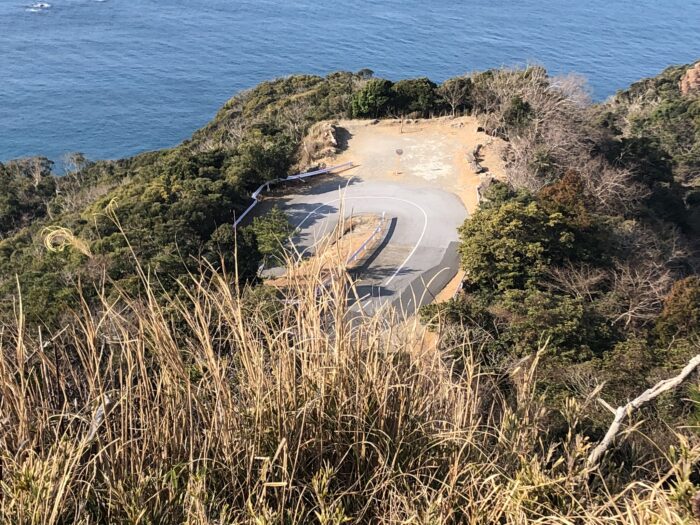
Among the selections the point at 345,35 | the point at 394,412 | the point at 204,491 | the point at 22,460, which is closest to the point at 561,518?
the point at 394,412

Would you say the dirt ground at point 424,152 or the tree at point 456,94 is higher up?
the tree at point 456,94

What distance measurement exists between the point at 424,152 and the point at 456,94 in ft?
15.6

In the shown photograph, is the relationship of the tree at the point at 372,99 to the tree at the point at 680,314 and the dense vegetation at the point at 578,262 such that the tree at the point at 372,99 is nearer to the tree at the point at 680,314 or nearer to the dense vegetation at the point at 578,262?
the dense vegetation at the point at 578,262

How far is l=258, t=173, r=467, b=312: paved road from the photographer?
1520cm

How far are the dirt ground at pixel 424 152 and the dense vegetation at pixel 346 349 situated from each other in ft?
3.31

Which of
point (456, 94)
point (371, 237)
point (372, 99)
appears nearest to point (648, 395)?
point (371, 237)

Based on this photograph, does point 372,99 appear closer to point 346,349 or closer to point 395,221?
point 395,221

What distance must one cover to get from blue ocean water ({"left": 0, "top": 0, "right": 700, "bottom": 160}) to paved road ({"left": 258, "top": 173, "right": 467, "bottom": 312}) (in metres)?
24.5

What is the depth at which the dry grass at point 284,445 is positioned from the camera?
8.50 ft

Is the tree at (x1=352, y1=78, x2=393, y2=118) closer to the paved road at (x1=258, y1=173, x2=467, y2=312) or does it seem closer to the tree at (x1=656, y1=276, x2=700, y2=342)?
the paved road at (x1=258, y1=173, x2=467, y2=312)

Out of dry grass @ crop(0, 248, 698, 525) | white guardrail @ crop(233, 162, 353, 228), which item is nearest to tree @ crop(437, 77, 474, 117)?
white guardrail @ crop(233, 162, 353, 228)

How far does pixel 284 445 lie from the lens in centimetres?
266

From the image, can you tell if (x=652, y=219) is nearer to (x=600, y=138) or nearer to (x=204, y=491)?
(x=600, y=138)

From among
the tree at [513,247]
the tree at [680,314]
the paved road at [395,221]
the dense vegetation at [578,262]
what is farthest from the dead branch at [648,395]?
the tree at [513,247]
